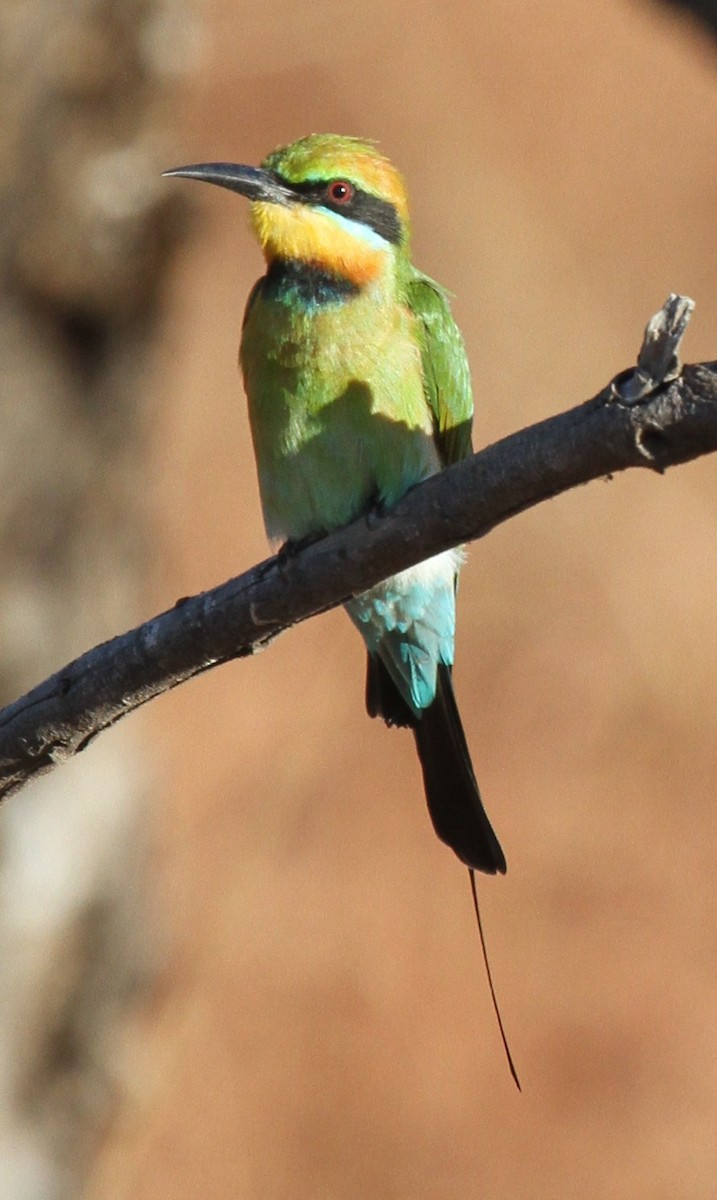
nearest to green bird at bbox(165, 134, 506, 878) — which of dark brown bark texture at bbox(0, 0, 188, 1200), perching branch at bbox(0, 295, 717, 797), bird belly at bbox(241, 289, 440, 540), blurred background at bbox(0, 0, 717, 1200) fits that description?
bird belly at bbox(241, 289, 440, 540)

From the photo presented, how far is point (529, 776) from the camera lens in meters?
6.71

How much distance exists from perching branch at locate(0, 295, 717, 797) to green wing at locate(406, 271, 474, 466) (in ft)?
1.89

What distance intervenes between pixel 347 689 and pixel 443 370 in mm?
4448

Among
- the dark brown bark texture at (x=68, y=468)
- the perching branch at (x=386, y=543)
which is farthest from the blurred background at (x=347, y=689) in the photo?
the perching branch at (x=386, y=543)

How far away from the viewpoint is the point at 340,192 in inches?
103

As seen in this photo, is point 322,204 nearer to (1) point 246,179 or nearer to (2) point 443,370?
(1) point 246,179

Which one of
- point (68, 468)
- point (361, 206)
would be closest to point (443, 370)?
point (361, 206)

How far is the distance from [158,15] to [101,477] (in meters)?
1.02

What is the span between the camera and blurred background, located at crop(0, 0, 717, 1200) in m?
3.67

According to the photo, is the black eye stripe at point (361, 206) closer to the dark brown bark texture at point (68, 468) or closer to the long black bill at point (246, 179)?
the long black bill at point (246, 179)

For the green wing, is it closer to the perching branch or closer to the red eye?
the red eye

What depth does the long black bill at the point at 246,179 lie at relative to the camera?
2.55m

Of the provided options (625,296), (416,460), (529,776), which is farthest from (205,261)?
(416,460)

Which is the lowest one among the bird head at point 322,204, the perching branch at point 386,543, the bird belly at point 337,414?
the perching branch at point 386,543
